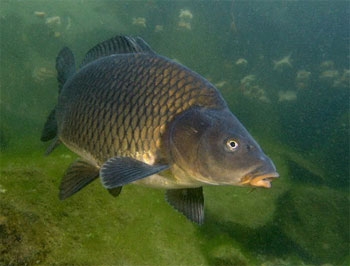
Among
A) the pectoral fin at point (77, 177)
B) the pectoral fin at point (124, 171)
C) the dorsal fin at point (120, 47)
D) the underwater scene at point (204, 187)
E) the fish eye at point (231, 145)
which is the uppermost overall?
the dorsal fin at point (120, 47)

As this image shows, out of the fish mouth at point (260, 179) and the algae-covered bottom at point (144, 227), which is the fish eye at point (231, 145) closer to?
the fish mouth at point (260, 179)

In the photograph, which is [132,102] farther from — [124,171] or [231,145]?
[231,145]

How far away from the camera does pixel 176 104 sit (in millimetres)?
2432

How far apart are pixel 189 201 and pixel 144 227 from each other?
2053 mm

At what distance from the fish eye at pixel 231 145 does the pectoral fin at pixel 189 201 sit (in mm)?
732

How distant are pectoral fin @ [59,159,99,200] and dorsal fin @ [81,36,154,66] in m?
1.04

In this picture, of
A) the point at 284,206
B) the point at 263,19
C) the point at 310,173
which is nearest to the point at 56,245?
the point at 284,206

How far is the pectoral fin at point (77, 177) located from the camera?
8.80 ft

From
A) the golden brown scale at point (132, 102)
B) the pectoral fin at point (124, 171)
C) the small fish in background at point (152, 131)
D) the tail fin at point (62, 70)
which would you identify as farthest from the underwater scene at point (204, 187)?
the pectoral fin at point (124, 171)

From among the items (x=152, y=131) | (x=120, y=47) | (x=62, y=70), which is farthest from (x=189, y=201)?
(x=62, y=70)

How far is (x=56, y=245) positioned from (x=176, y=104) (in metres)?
2.41

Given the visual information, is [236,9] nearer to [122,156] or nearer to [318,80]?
[318,80]

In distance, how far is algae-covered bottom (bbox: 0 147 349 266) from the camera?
148 inches

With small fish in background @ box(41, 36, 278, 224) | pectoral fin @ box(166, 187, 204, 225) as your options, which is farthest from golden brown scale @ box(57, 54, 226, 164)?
pectoral fin @ box(166, 187, 204, 225)
